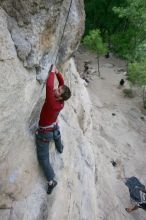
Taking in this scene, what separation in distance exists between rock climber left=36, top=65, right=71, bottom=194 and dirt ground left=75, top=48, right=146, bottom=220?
5275mm

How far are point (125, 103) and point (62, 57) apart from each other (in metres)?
14.5

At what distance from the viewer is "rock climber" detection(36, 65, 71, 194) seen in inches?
303

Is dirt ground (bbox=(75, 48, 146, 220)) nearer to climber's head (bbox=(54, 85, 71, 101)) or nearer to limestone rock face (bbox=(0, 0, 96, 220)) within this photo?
limestone rock face (bbox=(0, 0, 96, 220))

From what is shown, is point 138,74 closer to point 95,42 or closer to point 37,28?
point 95,42

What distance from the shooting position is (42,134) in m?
8.18

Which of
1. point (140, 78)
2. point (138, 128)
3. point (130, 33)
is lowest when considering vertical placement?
point (138, 128)

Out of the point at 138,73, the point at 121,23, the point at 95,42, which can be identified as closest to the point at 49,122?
the point at 138,73

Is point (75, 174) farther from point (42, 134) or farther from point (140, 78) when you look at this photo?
point (140, 78)

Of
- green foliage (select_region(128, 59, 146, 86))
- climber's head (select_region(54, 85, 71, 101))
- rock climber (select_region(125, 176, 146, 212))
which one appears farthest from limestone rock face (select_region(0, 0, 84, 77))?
green foliage (select_region(128, 59, 146, 86))

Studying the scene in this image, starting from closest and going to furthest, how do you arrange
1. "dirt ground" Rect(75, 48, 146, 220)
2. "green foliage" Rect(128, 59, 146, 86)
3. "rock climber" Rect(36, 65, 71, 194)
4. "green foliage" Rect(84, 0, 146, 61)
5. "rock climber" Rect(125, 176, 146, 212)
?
1. "rock climber" Rect(36, 65, 71, 194)
2. "rock climber" Rect(125, 176, 146, 212)
3. "dirt ground" Rect(75, 48, 146, 220)
4. "green foliage" Rect(128, 59, 146, 86)
5. "green foliage" Rect(84, 0, 146, 61)

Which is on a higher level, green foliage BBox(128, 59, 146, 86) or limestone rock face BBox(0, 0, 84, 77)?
limestone rock face BBox(0, 0, 84, 77)

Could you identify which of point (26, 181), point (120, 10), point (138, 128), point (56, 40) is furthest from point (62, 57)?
point (120, 10)

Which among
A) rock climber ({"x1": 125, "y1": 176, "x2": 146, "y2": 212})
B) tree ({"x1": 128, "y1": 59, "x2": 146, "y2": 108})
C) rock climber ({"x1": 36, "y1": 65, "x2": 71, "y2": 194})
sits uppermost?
rock climber ({"x1": 36, "y1": 65, "x2": 71, "y2": 194})

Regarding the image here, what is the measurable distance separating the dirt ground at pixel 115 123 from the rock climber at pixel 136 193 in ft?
0.97
